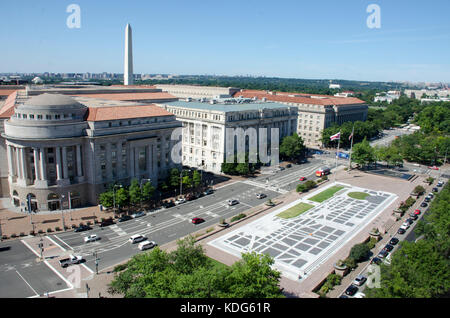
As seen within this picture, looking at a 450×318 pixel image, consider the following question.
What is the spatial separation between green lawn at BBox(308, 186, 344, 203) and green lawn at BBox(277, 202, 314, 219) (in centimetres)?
497

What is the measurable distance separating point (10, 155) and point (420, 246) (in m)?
76.8

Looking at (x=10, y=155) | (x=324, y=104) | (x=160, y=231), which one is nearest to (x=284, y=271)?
(x=160, y=231)

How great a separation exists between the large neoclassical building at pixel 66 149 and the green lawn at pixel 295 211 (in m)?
34.5

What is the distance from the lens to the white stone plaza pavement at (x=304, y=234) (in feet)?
174

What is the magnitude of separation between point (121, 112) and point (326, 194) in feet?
175

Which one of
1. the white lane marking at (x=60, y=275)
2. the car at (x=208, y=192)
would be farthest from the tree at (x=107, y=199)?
the car at (x=208, y=192)

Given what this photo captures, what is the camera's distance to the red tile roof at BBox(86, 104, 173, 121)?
243 ft

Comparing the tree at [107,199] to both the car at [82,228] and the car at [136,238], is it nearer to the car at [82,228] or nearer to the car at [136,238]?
the car at [82,228]

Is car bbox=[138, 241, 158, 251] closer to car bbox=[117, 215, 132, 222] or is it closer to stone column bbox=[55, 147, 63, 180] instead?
car bbox=[117, 215, 132, 222]

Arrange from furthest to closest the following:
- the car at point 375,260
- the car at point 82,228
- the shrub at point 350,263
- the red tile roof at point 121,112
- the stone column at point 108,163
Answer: the stone column at point 108,163 → the red tile roof at point 121,112 → the car at point 82,228 → the car at point 375,260 → the shrub at point 350,263

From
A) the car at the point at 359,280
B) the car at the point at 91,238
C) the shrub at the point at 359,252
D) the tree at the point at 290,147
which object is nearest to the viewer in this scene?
the car at the point at 359,280

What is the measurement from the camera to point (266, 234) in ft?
202
